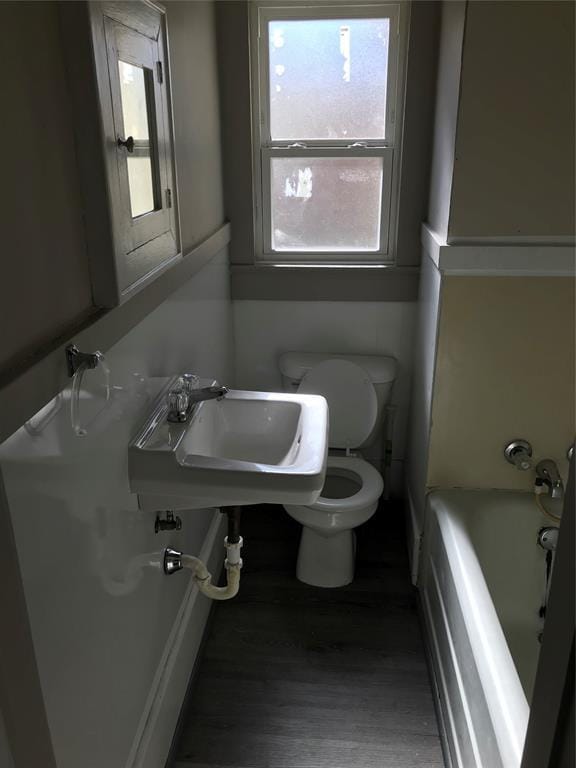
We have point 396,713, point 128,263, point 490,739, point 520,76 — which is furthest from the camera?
point 396,713

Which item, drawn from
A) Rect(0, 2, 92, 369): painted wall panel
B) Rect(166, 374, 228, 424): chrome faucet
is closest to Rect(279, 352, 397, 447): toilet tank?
Rect(166, 374, 228, 424): chrome faucet

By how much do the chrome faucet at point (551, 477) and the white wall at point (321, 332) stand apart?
73cm

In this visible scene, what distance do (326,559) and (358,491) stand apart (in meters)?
0.28

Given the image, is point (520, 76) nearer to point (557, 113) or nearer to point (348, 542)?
point (557, 113)

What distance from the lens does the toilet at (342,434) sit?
2371 millimetres

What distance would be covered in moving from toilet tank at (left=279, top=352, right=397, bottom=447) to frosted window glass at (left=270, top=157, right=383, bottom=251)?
1.45ft

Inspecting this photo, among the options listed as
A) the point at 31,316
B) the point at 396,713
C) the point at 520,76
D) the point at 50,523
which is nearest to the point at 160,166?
the point at 31,316

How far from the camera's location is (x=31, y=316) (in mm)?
942

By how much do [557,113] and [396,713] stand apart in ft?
5.86

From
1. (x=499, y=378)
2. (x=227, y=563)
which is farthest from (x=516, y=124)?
(x=227, y=563)

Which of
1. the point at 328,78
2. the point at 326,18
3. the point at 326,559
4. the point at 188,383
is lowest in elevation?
the point at 326,559

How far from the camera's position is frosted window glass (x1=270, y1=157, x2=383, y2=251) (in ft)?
8.30

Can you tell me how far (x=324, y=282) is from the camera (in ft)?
8.55

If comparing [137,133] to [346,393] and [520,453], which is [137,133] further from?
[520,453]
